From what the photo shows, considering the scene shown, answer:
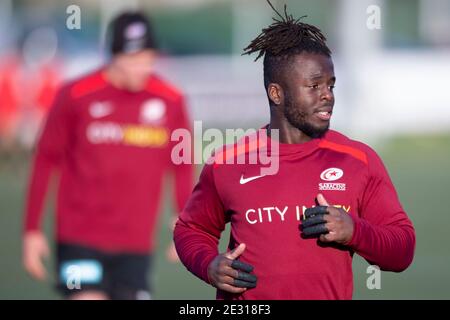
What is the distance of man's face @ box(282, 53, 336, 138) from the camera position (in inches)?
173

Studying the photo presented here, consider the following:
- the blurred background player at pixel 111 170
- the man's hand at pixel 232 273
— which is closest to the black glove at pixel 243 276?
the man's hand at pixel 232 273

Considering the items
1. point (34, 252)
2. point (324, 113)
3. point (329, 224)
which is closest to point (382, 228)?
point (329, 224)

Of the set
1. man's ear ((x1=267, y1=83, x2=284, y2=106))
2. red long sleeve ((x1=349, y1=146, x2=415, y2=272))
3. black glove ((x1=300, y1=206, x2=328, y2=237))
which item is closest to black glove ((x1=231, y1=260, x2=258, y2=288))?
black glove ((x1=300, y1=206, x2=328, y2=237))

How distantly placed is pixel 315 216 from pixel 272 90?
773mm

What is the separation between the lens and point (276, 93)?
4621 mm

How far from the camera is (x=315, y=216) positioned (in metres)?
4.09

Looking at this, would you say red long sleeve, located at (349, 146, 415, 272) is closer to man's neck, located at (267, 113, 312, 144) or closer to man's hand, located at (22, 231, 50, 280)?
man's neck, located at (267, 113, 312, 144)

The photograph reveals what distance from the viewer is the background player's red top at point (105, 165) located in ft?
23.6

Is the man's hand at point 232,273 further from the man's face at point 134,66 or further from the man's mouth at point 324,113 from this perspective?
the man's face at point 134,66

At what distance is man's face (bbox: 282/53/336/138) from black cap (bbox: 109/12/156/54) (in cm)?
297

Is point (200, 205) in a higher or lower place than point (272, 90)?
lower

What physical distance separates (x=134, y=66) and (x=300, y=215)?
3231mm

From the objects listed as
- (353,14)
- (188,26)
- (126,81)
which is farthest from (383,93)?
(126,81)
